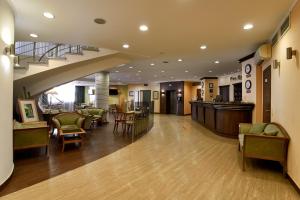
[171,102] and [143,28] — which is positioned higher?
[143,28]

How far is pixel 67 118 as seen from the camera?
5789 mm

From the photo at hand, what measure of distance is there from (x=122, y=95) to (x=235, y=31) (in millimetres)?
17281

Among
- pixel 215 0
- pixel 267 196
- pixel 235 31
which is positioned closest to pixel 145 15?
pixel 215 0

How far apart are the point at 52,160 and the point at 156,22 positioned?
3737mm

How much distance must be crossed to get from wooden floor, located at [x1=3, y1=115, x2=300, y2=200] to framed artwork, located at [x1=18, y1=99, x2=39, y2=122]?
2513mm

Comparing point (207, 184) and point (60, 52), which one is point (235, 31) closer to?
point (207, 184)

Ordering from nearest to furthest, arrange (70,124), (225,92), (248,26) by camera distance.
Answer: (248,26) → (70,124) → (225,92)

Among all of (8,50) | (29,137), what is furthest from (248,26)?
(29,137)

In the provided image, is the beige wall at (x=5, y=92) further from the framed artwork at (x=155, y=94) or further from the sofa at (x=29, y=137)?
the framed artwork at (x=155, y=94)

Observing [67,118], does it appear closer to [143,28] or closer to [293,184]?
[143,28]

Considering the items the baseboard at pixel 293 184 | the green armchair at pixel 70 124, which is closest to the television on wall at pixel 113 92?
the green armchair at pixel 70 124

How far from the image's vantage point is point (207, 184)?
117 inches

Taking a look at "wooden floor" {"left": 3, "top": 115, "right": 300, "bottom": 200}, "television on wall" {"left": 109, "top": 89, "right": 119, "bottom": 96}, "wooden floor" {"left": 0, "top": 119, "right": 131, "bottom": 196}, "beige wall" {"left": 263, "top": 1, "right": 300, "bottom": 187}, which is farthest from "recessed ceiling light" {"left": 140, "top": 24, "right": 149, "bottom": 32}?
"television on wall" {"left": 109, "top": 89, "right": 119, "bottom": 96}

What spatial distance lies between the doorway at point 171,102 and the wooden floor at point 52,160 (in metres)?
10.9
